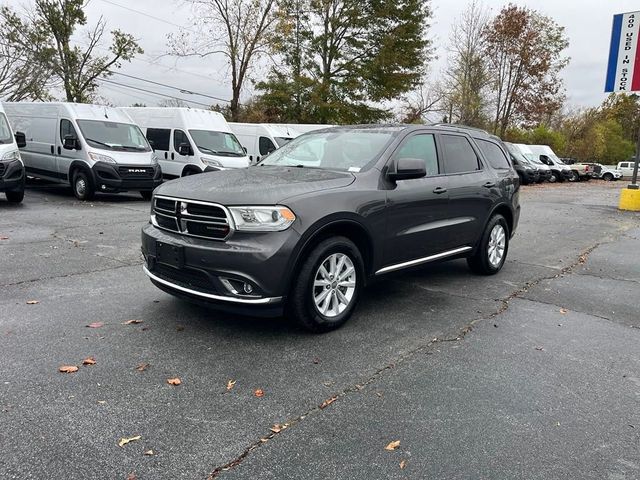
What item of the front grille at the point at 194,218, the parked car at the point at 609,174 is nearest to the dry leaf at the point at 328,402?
the front grille at the point at 194,218

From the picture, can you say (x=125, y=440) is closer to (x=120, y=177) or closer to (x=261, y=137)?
(x=120, y=177)

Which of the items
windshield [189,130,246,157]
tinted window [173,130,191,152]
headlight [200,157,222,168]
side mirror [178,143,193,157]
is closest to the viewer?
headlight [200,157,222,168]

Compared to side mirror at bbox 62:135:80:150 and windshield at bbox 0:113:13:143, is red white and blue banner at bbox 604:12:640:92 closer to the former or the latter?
side mirror at bbox 62:135:80:150

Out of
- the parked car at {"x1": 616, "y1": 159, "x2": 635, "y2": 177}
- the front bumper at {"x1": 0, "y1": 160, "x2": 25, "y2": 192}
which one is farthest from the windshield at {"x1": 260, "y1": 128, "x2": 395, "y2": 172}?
the parked car at {"x1": 616, "y1": 159, "x2": 635, "y2": 177}

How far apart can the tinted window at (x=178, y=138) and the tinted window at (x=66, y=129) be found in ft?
9.63

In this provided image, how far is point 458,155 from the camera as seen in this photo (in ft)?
19.2

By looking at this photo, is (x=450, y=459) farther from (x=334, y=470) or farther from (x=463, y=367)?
(x=463, y=367)

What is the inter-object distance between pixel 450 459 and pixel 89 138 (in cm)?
1222

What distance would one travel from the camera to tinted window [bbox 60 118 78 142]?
1252 cm

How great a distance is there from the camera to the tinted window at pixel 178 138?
14.6 m

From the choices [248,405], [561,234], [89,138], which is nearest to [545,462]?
[248,405]

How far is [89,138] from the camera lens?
12.4m

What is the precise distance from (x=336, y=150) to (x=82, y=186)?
9.58 meters

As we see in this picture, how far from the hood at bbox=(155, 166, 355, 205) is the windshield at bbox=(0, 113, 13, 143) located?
815cm
